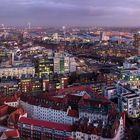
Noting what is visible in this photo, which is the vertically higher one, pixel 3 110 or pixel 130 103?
pixel 3 110

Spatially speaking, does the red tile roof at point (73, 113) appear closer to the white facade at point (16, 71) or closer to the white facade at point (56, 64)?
the white facade at point (16, 71)

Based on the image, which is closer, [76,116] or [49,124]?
[49,124]

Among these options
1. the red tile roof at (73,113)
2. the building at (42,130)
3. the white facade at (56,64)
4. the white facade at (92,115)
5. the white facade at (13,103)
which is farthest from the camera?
the white facade at (56,64)

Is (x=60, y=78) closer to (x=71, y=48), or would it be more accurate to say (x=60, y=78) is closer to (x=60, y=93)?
(x=60, y=93)

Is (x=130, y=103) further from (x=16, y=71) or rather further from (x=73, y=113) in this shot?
(x=16, y=71)

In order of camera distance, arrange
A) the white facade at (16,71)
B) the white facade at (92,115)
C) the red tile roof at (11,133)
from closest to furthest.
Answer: the red tile roof at (11,133) → the white facade at (92,115) → the white facade at (16,71)

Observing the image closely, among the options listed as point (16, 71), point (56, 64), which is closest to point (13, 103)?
point (16, 71)

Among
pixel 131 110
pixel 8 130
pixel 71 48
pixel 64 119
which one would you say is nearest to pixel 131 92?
pixel 131 110

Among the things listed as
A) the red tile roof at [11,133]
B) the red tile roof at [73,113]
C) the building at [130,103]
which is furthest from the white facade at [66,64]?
the red tile roof at [11,133]

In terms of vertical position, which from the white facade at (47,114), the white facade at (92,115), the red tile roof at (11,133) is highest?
the red tile roof at (11,133)
